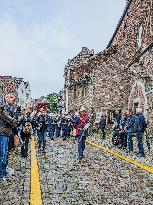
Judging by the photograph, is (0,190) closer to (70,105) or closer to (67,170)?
(67,170)

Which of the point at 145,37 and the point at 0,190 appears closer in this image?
the point at 0,190

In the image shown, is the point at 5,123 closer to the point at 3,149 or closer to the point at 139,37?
the point at 3,149

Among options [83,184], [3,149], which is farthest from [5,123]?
[83,184]

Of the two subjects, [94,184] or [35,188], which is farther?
[94,184]

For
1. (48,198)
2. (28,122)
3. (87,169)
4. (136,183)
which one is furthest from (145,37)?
(48,198)

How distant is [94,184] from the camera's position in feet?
28.1

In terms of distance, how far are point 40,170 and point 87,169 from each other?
127cm

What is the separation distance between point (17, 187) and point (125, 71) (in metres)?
31.8

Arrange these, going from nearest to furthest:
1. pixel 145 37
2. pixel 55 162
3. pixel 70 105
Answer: pixel 55 162, pixel 145 37, pixel 70 105

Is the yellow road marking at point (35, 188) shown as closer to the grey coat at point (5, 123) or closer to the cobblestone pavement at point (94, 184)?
the cobblestone pavement at point (94, 184)

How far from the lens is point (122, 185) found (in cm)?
847

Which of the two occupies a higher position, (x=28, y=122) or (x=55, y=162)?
(x=28, y=122)

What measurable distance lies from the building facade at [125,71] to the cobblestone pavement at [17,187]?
17.4 meters

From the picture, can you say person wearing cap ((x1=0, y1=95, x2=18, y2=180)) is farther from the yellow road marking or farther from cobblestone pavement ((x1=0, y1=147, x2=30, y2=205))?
the yellow road marking
